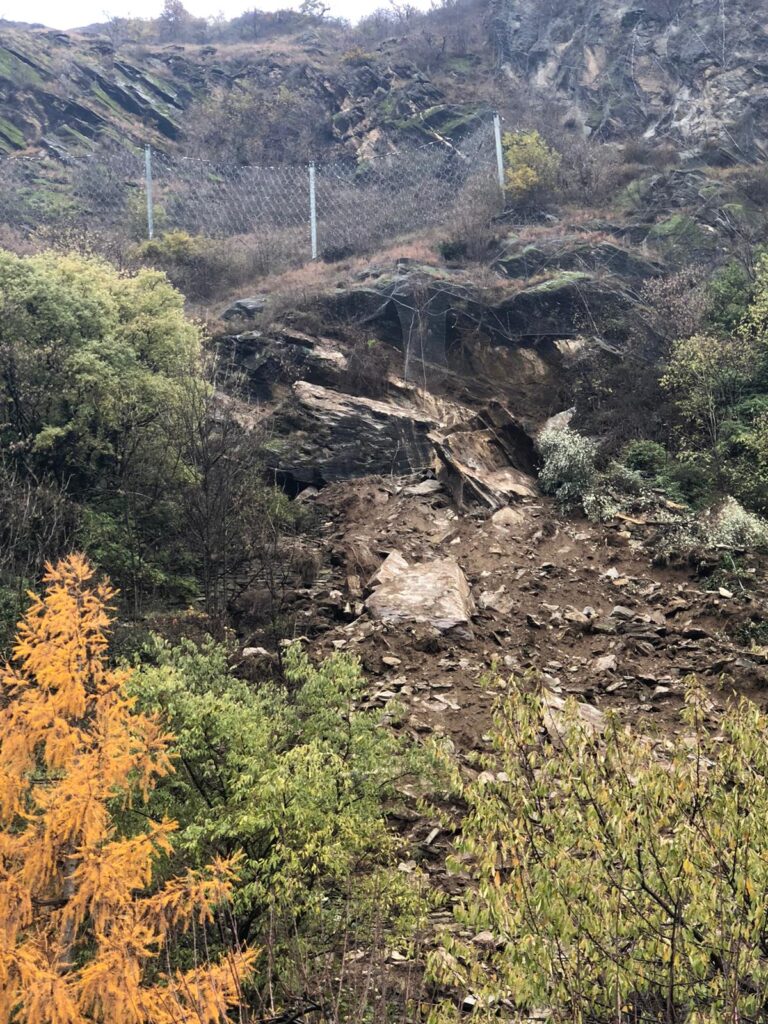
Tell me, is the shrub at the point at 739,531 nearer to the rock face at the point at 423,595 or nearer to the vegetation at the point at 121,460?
the rock face at the point at 423,595

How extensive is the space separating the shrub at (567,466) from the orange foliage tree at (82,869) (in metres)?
12.3

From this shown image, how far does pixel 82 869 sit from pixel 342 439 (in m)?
13.9

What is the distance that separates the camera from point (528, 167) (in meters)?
29.3

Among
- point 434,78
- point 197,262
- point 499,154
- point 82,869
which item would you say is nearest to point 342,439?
point 82,869

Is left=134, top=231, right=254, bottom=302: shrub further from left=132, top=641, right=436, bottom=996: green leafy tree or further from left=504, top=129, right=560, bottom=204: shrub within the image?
left=132, top=641, right=436, bottom=996: green leafy tree

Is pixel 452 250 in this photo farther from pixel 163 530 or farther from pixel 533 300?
pixel 163 530

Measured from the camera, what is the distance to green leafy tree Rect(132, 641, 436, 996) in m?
5.94

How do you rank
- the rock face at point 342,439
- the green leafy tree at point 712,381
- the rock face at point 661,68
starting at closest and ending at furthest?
the green leafy tree at point 712,381, the rock face at point 342,439, the rock face at point 661,68

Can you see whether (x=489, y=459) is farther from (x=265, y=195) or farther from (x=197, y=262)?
(x=265, y=195)

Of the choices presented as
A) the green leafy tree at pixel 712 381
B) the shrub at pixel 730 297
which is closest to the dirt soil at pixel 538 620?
the green leafy tree at pixel 712 381

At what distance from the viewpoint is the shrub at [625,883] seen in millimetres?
3547

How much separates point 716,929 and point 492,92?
153 ft

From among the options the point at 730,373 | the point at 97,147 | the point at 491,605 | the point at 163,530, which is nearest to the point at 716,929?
the point at 491,605

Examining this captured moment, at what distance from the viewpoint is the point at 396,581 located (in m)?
13.9
